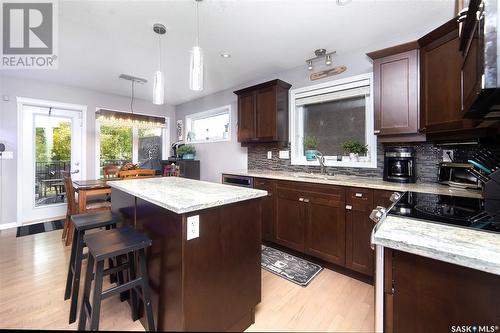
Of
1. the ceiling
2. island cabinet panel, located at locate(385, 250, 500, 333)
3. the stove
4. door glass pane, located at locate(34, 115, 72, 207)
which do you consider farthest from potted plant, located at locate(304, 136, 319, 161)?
door glass pane, located at locate(34, 115, 72, 207)

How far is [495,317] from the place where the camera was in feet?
2.34

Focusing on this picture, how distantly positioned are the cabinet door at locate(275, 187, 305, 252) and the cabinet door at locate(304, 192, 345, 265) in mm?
85

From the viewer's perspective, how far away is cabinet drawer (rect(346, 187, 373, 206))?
1.94 m

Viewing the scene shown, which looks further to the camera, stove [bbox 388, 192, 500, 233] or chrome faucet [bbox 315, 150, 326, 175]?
chrome faucet [bbox 315, 150, 326, 175]

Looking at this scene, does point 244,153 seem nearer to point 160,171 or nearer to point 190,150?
point 190,150

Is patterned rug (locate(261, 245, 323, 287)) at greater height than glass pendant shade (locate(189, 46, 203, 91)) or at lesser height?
lesser

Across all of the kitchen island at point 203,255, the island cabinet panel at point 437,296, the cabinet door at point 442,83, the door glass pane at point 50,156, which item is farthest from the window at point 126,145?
the island cabinet panel at point 437,296

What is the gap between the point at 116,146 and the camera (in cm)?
412

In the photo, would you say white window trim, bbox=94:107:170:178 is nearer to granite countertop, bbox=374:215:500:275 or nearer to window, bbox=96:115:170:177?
window, bbox=96:115:170:177

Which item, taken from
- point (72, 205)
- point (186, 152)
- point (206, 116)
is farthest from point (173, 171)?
point (72, 205)

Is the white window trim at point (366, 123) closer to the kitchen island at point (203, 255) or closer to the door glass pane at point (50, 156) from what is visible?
the kitchen island at point (203, 255)

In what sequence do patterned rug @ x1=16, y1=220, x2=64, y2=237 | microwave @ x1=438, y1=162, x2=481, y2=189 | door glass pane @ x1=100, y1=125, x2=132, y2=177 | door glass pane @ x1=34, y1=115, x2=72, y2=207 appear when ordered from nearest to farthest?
microwave @ x1=438, y1=162, x2=481, y2=189 → patterned rug @ x1=16, y1=220, x2=64, y2=237 → door glass pane @ x1=34, y1=115, x2=72, y2=207 → door glass pane @ x1=100, y1=125, x2=132, y2=177

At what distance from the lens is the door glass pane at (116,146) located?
3979 millimetres

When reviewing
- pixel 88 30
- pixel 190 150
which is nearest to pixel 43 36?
pixel 88 30
